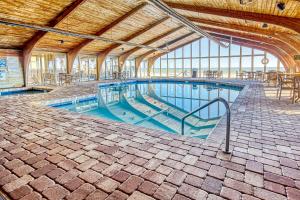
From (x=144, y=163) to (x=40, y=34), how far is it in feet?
35.0

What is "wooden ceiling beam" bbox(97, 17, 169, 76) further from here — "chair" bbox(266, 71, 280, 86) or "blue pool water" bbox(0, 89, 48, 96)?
"chair" bbox(266, 71, 280, 86)

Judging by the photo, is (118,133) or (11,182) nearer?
(11,182)

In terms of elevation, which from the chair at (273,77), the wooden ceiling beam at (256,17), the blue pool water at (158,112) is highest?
the wooden ceiling beam at (256,17)

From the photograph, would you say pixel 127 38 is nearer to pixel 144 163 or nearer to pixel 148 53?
pixel 148 53

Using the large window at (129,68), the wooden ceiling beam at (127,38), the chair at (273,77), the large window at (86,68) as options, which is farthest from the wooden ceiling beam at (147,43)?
the chair at (273,77)

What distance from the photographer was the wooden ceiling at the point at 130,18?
6.14 meters

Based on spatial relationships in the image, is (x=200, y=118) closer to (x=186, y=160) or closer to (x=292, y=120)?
(x=292, y=120)

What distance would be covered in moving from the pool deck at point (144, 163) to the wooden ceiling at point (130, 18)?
12.7ft

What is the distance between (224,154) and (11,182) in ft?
7.54

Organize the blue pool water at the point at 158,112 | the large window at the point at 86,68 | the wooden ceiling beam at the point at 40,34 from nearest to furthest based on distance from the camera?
the blue pool water at the point at 158,112
the wooden ceiling beam at the point at 40,34
the large window at the point at 86,68

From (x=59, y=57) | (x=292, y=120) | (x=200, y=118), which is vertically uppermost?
(x=59, y=57)

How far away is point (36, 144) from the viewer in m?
2.82

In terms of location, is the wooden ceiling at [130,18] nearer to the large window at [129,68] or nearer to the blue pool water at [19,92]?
the blue pool water at [19,92]

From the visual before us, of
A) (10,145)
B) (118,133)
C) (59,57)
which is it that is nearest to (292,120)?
(118,133)
